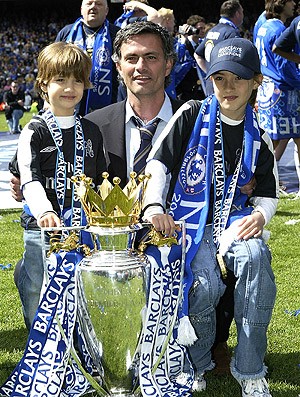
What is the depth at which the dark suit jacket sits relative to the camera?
10.5 feet

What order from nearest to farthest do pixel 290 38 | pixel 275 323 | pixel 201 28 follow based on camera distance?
1. pixel 275 323
2. pixel 290 38
3. pixel 201 28

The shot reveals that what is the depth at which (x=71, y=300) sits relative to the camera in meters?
2.79

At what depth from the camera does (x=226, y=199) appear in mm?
2969

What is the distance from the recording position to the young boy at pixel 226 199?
2.81m

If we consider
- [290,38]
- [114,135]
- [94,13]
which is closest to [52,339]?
[114,135]

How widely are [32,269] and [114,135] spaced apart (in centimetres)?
69

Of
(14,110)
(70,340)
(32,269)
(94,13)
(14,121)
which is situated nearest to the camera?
(70,340)

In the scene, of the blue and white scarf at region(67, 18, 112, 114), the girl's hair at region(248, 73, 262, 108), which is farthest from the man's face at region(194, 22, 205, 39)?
the girl's hair at region(248, 73, 262, 108)

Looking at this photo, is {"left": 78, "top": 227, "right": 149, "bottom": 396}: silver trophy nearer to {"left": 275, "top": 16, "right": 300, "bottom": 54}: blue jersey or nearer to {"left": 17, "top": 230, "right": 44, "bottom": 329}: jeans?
{"left": 17, "top": 230, "right": 44, "bottom": 329}: jeans

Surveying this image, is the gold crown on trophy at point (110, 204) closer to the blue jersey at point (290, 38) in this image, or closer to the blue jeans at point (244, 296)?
the blue jeans at point (244, 296)

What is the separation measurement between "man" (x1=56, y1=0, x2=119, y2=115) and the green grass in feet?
4.31

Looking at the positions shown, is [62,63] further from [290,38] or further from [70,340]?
[290,38]

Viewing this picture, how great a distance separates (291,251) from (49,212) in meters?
3.10

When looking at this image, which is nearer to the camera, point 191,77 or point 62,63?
point 62,63
